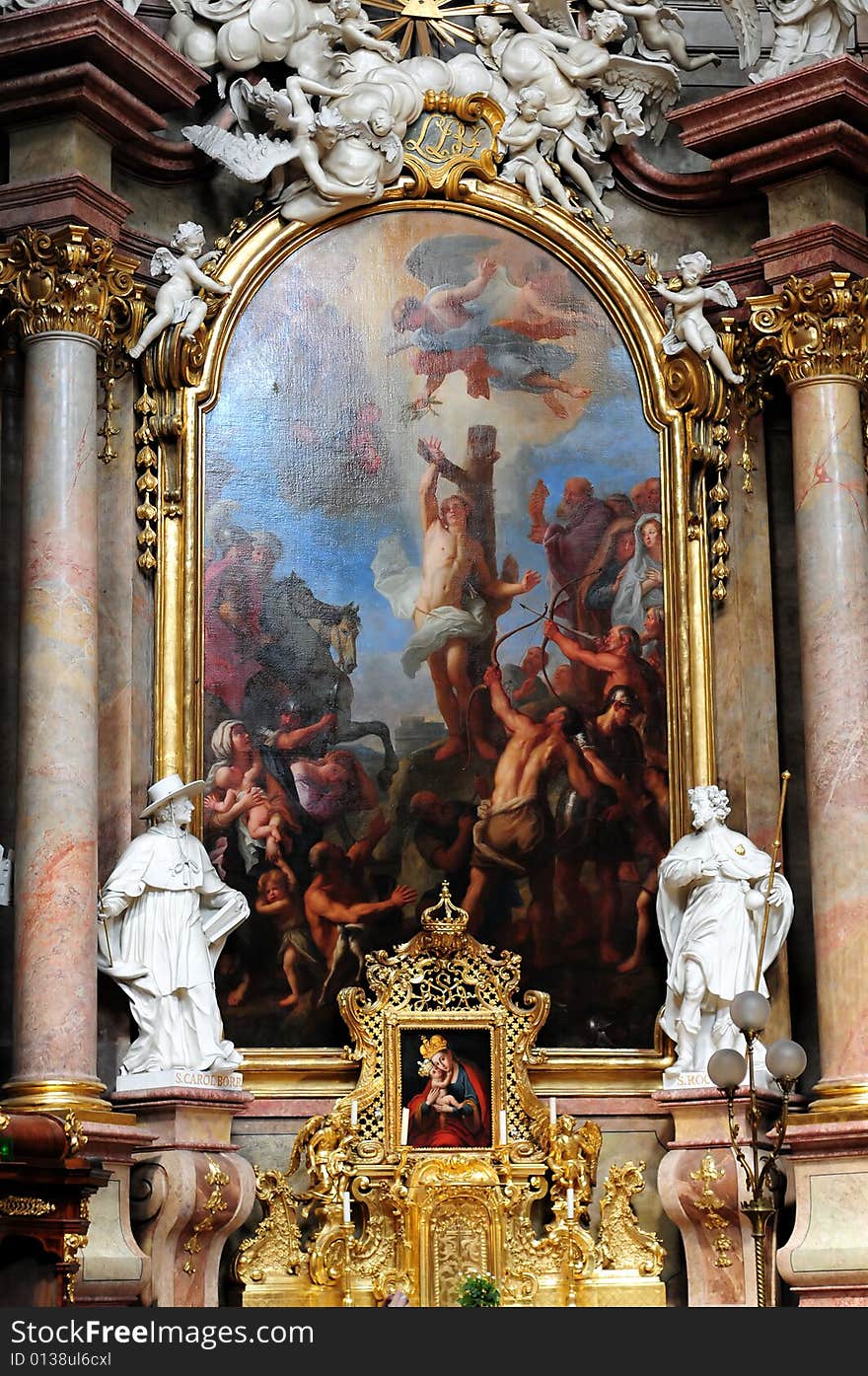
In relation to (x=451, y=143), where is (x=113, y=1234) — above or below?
below

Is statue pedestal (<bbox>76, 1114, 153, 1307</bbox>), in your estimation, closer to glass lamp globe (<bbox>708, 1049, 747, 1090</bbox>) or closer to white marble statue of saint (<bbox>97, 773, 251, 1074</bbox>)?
white marble statue of saint (<bbox>97, 773, 251, 1074</bbox>)

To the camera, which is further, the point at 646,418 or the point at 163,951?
the point at 646,418

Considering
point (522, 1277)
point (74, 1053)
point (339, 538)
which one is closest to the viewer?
point (74, 1053)

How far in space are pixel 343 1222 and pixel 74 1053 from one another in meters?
1.88

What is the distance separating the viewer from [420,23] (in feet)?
47.1

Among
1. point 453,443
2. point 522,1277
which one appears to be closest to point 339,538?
point 453,443

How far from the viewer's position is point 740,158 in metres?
13.7

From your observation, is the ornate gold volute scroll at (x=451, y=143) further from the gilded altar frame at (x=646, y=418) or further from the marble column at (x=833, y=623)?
the marble column at (x=833, y=623)

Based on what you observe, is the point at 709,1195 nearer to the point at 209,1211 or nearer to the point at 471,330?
the point at 209,1211

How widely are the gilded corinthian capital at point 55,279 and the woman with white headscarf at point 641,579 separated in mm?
3643

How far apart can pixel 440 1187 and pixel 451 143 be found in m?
6.55

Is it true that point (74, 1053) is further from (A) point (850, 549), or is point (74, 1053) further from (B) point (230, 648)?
(A) point (850, 549)

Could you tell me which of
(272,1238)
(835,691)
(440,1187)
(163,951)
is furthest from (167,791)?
(835,691)

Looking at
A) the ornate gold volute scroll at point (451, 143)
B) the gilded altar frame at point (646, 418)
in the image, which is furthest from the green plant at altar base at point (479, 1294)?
the ornate gold volute scroll at point (451, 143)
